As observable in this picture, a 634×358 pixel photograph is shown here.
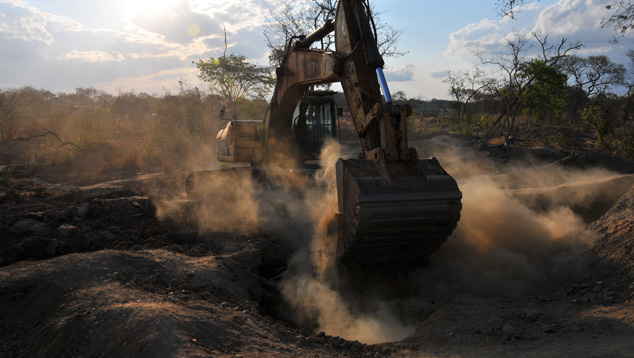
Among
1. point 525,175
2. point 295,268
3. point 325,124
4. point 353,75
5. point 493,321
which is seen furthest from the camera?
point 525,175

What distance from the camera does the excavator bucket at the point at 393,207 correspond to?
437 cm

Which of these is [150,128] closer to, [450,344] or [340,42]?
[340,42]

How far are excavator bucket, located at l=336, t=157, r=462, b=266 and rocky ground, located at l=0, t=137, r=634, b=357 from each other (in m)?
0.74

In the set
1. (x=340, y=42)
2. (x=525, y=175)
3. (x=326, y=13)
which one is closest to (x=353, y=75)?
(x=340, y=42)

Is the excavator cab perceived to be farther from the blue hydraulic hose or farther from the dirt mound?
the dirt mound

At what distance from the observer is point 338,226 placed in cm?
→ 494

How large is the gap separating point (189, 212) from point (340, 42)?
4.13 metres

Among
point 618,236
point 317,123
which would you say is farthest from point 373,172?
point 317,123

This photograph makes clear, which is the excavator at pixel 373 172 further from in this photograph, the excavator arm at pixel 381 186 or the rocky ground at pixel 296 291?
the rocky ground at pixel 296 291

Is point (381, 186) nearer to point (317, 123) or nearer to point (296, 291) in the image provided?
point (296, 291)

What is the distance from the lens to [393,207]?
14.4 feet

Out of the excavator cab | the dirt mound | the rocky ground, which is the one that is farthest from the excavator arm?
the excavator cab

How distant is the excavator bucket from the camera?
14.3 feet

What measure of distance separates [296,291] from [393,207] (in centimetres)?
185
